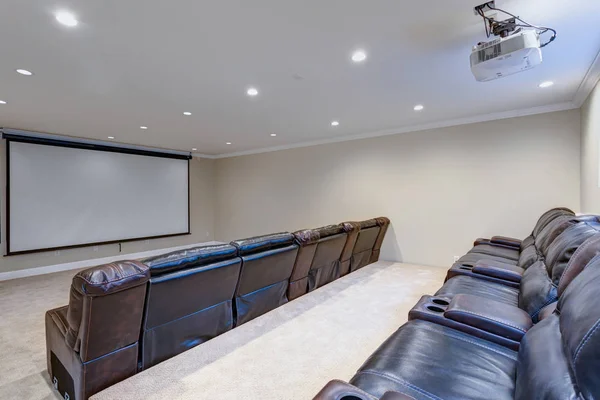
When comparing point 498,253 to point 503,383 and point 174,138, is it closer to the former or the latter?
point 503,383

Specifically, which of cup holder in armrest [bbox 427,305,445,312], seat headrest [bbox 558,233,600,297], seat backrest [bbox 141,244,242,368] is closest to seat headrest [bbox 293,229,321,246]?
seat backrest [bbox 141,244,242,368]

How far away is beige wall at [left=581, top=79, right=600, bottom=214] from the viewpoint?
311cm

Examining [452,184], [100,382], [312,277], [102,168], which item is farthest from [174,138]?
[452,184]

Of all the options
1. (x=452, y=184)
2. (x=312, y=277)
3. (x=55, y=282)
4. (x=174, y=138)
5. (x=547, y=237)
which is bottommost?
(x=55, y=282)

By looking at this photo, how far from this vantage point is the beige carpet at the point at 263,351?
75.7 inches

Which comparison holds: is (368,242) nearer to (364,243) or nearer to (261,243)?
(364,243)

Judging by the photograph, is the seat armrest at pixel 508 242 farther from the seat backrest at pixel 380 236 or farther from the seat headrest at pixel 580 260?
the seat headrest at pixel 580 260

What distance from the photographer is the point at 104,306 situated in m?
1.64

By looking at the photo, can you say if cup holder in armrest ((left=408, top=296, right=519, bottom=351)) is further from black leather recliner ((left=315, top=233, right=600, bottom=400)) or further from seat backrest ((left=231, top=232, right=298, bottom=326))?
seat backrest ((left=231, top=232, right=298, bottom=326))

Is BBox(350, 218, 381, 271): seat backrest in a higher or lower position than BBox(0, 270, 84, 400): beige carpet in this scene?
higher

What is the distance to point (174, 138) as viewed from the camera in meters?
6.10

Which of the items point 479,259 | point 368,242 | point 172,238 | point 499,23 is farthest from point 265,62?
point 172,238

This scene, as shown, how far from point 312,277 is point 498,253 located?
2329mm

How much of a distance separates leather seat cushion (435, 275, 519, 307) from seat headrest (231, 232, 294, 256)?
1435 millimetres
